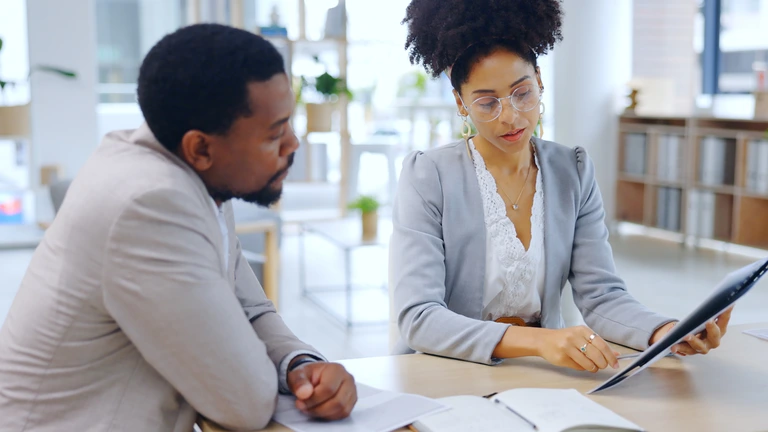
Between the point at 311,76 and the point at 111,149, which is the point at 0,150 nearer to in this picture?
the point at 311,76

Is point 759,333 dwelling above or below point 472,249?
below

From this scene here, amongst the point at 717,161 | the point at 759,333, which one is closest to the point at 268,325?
the point at 759,333

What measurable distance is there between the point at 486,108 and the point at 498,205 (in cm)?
22

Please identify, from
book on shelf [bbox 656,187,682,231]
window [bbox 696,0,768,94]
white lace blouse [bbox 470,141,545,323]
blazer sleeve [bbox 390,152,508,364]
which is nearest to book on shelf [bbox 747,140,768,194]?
book on shelf [bbox 656,187,682,231]

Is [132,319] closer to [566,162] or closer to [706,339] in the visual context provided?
[706,339]

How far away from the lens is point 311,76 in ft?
23.0

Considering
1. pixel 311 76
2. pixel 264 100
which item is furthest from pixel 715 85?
pixel 264 100

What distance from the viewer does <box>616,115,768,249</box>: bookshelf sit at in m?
6.03

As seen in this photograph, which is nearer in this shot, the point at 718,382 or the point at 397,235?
the point at 718,382

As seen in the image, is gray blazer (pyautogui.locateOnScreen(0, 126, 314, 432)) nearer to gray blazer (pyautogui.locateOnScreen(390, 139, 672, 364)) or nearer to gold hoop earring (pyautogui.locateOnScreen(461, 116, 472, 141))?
gray blazer (pyautogui.locateOnScreen(390, 139, 672, 364))

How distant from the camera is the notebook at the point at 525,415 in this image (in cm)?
112

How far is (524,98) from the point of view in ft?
5.58

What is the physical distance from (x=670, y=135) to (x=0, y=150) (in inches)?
218

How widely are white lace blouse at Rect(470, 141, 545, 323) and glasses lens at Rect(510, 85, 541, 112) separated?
7.6 inches
